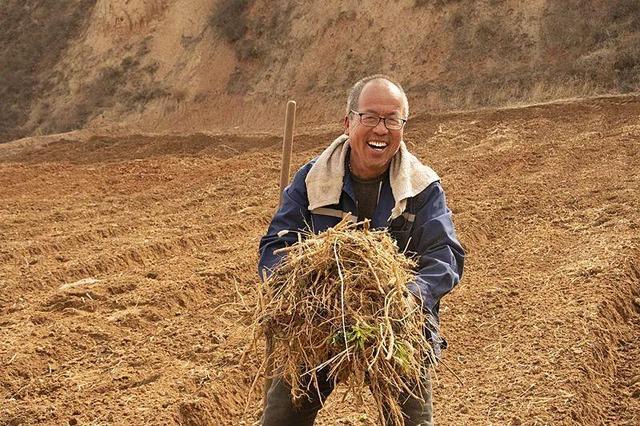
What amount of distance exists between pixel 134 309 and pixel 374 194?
14.5 ft

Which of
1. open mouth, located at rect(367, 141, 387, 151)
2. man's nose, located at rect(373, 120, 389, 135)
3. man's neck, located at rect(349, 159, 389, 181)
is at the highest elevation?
man's nose, located at rect(373, 120, 389, 135)

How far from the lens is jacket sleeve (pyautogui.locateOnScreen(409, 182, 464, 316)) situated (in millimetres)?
3258

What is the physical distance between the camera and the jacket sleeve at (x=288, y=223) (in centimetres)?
349

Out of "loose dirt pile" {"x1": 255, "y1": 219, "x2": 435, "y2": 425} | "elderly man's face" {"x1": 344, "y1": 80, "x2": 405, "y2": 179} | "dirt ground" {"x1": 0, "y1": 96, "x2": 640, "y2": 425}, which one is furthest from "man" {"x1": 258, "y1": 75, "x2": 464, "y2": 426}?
"dirt ground" {"x1": 0, "y1": 96, "x2": 640, "y2": 425}

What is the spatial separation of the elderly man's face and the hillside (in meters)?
15.8

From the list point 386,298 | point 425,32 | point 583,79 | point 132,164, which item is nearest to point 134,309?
point 386,298

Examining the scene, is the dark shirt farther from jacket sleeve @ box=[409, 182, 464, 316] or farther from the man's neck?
jacket sleeve @ box=[409, 182, 464, 316]

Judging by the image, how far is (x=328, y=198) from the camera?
3.51 meters

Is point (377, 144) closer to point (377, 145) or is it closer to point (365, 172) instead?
point (377, 145)

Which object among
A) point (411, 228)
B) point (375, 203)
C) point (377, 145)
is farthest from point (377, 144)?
point (411, 228)

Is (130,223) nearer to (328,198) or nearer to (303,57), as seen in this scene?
(328,198)

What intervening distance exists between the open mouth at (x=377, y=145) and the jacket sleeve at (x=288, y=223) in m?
0.34

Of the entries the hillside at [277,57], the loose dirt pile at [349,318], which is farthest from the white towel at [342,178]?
the hillside at [277,57]

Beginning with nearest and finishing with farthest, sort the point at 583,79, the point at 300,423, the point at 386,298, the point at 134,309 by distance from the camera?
the point at 386,298 < the point at 300,423 < the point at 134,309 < the point at 583,79
